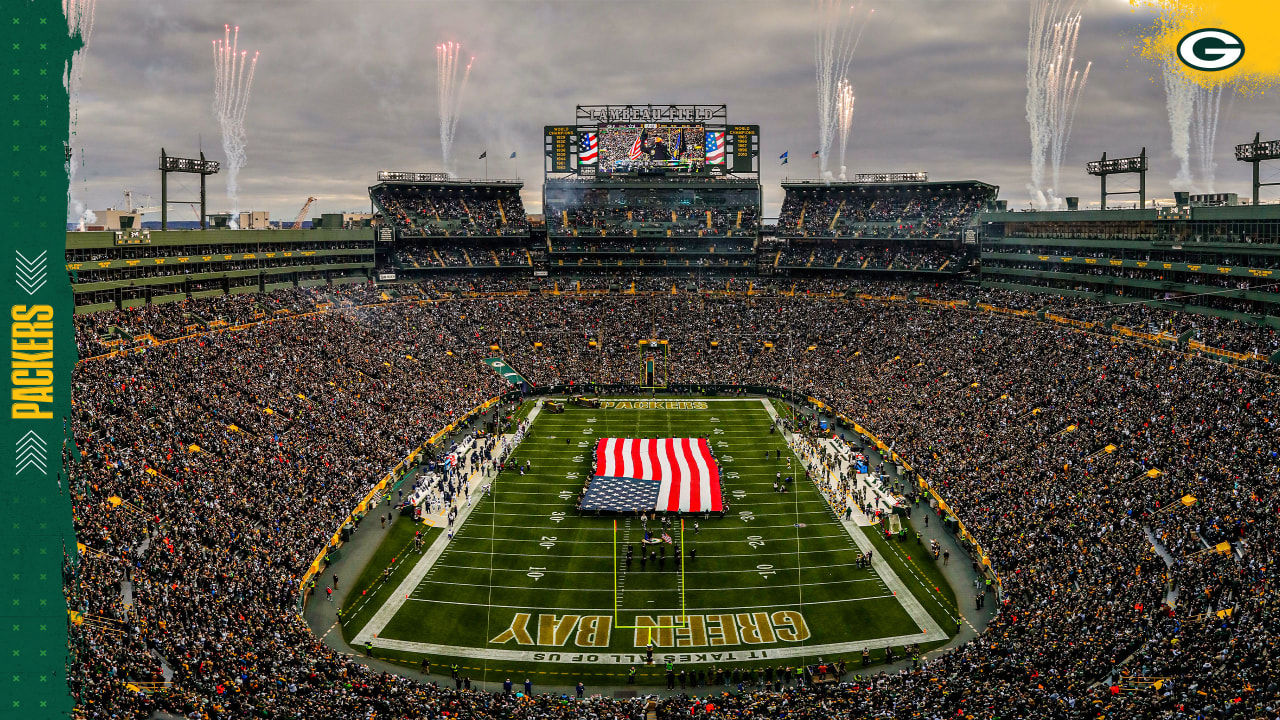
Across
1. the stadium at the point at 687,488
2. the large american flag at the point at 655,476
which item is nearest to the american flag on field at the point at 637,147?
the stadium at the point at 687,488

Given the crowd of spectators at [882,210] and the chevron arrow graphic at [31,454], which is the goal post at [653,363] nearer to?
the crowd of spectators at [882,210]

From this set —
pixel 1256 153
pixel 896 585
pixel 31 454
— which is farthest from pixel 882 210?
pixel 31 454

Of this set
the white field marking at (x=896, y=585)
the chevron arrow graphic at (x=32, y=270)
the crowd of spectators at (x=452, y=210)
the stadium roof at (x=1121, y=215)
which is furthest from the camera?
the crowd of spectators at (x=452, y=210)

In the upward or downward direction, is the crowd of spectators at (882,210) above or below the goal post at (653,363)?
above

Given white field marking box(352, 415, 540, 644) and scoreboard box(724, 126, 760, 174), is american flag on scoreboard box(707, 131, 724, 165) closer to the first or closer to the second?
scoreboard box(724, 126, 760, 174)

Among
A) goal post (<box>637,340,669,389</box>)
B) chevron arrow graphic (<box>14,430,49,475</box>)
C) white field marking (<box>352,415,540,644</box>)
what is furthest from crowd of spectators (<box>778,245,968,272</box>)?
chevron arrow graphic (<box>14,430,49,475</box>)

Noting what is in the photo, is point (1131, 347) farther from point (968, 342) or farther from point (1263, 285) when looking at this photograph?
point (968, 342)
